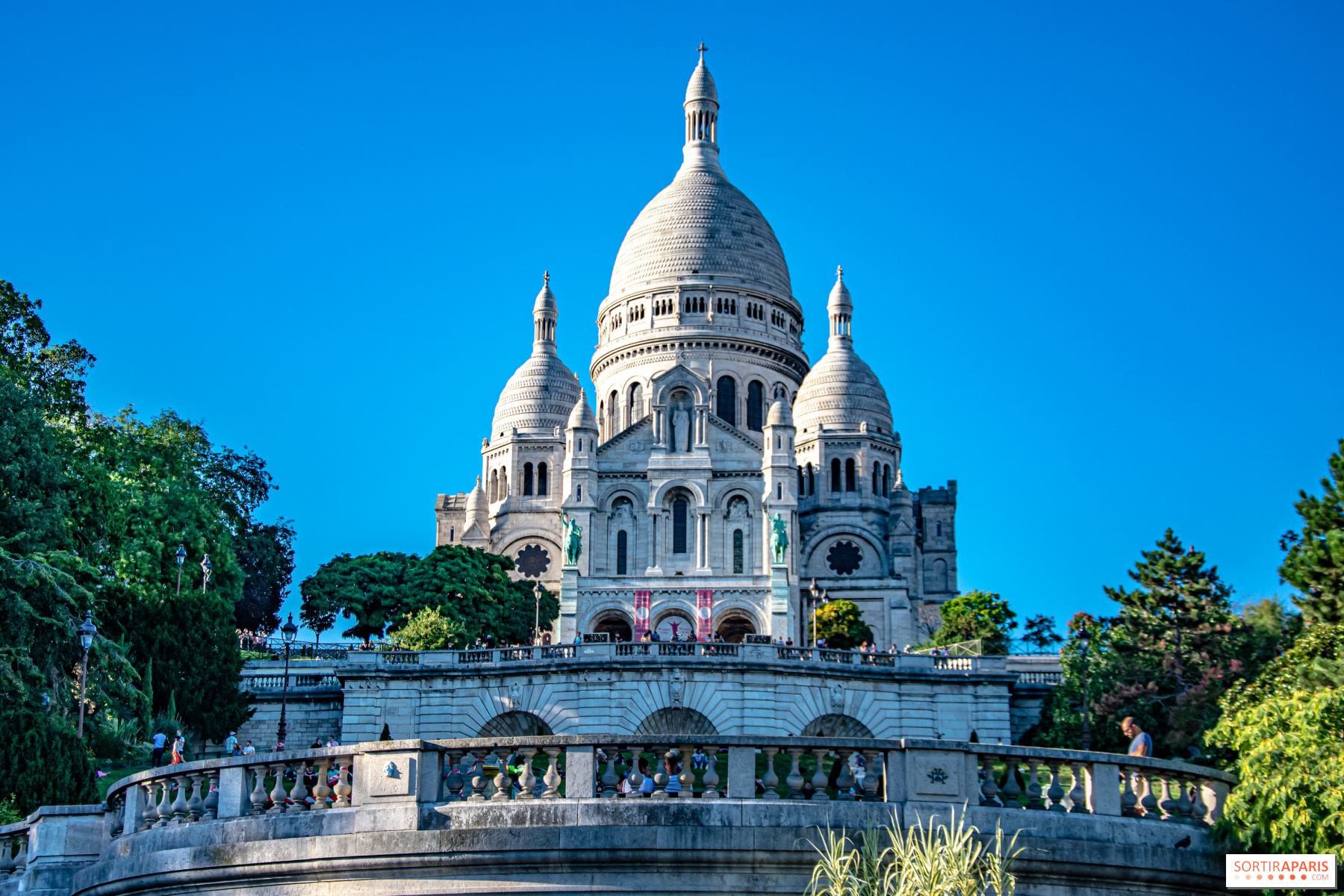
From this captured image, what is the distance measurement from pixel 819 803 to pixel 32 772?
13.0m

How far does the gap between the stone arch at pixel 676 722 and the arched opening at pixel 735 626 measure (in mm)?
32553

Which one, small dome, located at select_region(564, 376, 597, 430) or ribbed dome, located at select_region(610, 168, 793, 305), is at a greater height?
ribbed dome, located at select_region(610, 168, 793, 305)

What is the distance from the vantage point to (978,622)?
66.4 metres

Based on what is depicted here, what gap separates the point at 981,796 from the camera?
14.0 metres

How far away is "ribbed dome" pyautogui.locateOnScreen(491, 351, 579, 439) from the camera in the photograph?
91.8 m

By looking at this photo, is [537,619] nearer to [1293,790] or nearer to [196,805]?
[196,805]

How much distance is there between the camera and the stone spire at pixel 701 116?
10344 cm

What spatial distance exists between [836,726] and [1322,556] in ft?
53.5

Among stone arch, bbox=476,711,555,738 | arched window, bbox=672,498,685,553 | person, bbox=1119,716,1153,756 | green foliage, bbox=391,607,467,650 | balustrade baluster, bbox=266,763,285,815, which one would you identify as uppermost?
arched window, bbox=672,498,685,553

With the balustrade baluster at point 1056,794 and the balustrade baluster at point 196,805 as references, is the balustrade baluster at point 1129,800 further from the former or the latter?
the balustrade baluster at point 196,805

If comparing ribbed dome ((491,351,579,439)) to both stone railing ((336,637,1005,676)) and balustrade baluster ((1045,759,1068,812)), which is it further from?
balustrade baluster ((1045,759,1068,812))

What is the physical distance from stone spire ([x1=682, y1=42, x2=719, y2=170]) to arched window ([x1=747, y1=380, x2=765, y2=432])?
18641 mm

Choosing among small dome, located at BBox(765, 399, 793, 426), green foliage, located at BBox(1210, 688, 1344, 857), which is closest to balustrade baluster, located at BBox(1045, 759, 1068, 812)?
green foliage, located at BBox(1210, 688, 1344, 857)

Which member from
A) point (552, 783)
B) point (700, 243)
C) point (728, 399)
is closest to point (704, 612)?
point (728, 399)
